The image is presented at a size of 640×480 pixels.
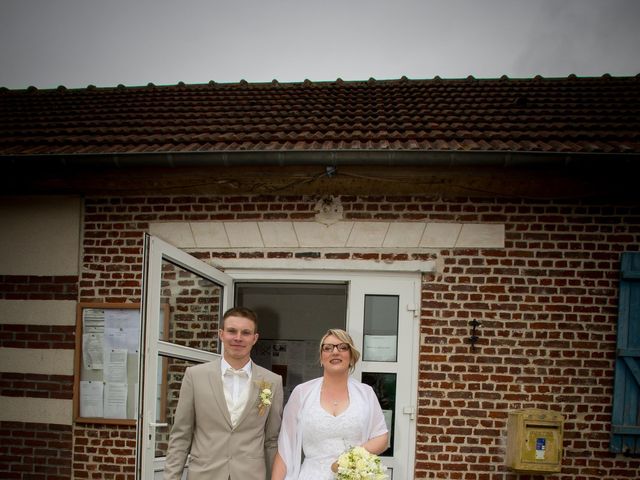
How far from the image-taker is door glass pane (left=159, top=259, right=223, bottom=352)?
12.8 feet

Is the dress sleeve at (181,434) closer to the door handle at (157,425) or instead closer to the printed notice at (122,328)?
the door handle at (157,425)

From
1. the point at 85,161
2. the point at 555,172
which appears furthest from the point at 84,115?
the point at 555,172

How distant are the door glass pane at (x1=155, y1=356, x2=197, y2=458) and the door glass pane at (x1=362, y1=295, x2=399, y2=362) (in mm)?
1675

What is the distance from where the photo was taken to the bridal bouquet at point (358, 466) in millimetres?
3387

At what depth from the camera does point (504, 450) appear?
15.5ft

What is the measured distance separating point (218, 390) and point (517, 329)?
8.71 ft

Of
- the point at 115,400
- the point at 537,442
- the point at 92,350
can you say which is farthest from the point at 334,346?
the point at 92,350

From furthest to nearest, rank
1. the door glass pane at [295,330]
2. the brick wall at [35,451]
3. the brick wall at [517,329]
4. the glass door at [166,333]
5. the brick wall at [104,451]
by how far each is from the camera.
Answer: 1. the door glass pane at [295,330]
2. the brick wall at [35,451]
3. the brick wall at [104,451]
4. the brick wall at [517,329]
5. the glass door at [166,333]

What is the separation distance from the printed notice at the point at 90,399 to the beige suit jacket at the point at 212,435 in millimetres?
1891

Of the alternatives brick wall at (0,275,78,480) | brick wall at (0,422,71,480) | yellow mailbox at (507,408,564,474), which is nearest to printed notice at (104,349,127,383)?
brick wall at (0,275,78,480)

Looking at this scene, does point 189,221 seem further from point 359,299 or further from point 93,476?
point 93,476

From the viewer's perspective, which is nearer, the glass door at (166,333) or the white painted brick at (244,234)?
the glass door at (166,333)

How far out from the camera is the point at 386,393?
4855mm

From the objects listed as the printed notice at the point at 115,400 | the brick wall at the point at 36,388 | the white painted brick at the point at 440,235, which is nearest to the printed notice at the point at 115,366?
the printed notice at the point at 115,400
